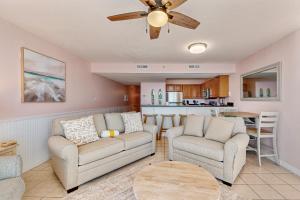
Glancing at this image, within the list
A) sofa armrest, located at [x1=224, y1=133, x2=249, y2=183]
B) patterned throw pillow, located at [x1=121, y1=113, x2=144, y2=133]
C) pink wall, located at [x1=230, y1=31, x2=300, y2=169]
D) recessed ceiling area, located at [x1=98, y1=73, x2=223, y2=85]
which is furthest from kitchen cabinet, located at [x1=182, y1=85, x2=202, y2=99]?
sofa armrest, located at [x1=224, y1=133, x2=249, y2=183]

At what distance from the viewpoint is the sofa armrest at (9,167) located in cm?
132

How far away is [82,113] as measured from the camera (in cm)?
388

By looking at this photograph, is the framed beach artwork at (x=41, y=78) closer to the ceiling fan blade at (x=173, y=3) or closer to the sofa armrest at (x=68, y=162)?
the sofa armrest at (x=68, y=162)

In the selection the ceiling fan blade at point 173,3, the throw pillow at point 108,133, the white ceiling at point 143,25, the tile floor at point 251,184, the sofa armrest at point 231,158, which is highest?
the white ceiling at point 143,25

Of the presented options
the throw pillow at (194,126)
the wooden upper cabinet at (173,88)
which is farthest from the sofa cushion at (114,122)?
the wooden upper cabinet at (173,88)

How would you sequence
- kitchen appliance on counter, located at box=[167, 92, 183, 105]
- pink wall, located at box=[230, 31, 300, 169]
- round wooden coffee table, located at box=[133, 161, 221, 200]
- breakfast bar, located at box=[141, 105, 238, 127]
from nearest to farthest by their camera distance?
1. round wooden coffee table, located at box=[133, 161, 221, 200]
2. pink wall, located at box=[230, 31, 300, 169]
3. breakfast bar, located at box=[141, 105, 238, 127]
4. kitchen appliance on counter, located at box=[167, 92, 183, 105]

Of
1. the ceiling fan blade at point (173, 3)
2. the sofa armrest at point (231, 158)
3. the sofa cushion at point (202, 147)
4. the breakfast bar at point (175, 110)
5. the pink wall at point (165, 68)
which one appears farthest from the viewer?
the breakfast bar at point (175, 110)

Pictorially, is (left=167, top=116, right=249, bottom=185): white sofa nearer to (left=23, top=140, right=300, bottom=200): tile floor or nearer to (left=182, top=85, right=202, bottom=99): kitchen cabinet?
(left=23, top=140, right=300, bottom=200): tile floor

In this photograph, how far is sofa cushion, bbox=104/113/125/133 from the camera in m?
3.06

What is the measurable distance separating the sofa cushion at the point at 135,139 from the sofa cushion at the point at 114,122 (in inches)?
13.0

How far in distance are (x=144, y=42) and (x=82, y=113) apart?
2.41m

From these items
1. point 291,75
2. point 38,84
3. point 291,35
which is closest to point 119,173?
point 38,84

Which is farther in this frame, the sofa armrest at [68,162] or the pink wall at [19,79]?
the pink wall at [19,79]

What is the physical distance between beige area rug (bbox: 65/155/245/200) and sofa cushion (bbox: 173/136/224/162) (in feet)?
1.34
